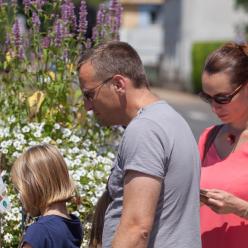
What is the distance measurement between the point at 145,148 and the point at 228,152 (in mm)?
936

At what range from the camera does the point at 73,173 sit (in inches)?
208

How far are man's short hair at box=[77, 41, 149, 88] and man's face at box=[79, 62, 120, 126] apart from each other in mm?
21

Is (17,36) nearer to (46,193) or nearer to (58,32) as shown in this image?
(58,32)

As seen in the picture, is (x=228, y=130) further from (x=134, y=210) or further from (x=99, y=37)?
(x=99, y=37)

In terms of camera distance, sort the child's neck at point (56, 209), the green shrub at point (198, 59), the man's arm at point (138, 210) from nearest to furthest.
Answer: the man's arm at point (138, 210) < the child's neck at point (56, 209) < the green shrub at point (198, 59)

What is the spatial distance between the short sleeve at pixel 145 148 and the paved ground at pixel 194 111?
14800 mm

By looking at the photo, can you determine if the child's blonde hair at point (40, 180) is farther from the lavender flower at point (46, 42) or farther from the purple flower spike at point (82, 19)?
the lavender flower at point (46, 42)

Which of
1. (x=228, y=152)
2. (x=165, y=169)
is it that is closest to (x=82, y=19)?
(x=228, y=152)

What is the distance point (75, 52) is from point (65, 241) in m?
2.43

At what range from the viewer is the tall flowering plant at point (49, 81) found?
18.5ft

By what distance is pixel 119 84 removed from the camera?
322cm

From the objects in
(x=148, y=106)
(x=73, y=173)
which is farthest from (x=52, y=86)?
(x=148, y=106)

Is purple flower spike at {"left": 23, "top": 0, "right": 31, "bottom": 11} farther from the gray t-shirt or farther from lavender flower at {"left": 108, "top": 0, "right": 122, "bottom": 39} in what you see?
the gray t-shirt

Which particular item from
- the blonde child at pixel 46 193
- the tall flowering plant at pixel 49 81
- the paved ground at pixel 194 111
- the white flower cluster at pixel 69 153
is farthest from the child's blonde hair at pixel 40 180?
the paved ground at pixel 194 111
